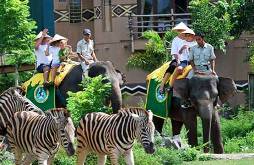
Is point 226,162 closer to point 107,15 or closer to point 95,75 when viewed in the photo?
point 95,75

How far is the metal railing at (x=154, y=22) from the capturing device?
90.9ft

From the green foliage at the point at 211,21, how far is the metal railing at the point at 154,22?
7.44ft

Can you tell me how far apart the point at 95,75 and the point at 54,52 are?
1237mm

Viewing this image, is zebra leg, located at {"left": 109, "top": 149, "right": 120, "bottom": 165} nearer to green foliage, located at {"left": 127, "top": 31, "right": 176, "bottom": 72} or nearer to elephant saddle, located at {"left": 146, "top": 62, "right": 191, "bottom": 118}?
elephant saddle, located at {"left": 146, "top": 62, "right": 191, "bottom": 118}

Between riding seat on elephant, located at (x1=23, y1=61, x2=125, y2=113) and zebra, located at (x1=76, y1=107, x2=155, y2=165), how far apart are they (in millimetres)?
4075

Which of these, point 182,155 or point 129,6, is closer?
point 182,155

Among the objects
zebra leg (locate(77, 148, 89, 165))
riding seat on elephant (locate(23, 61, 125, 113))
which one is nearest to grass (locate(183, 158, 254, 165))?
zebra leg (locate(77, 148, 89, 165))

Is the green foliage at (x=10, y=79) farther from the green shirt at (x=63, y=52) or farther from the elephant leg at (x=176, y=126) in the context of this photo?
the elephant leg at (x=176, y=126)

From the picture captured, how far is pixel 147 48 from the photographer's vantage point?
25.8 m

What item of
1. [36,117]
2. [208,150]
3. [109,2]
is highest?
[109,2]

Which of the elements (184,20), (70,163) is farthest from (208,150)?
(184,20)

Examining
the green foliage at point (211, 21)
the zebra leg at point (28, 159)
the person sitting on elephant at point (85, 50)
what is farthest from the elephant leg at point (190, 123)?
the green foliage at point (211, 21)

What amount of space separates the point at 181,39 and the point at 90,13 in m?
13.0

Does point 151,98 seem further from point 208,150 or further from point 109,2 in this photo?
point 109,2
